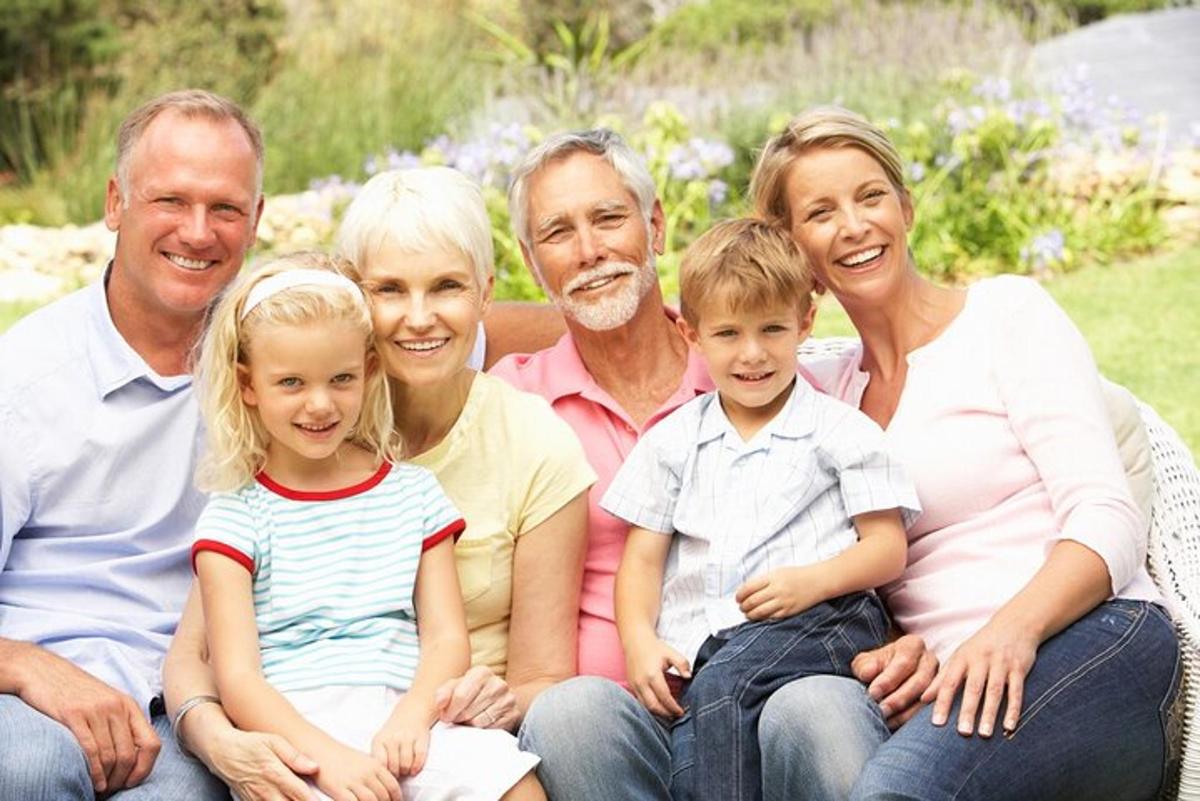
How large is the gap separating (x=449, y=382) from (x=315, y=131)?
23.9 feet

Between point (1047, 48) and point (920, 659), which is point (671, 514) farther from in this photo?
point (1047, 48)

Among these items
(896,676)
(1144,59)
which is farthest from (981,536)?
(1144,59)

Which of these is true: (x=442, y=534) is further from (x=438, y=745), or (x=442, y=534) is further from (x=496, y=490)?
(x=438, y=745)

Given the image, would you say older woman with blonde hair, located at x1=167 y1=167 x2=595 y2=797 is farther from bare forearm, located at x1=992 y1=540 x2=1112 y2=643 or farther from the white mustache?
bare forearm, located at x1=992 y1=540 x2=1112 y2=643

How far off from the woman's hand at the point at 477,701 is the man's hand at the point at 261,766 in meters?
0.27

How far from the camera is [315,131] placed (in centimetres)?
1020

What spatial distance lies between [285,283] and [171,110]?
67 cm

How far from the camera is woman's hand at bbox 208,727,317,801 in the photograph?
8.91 feet

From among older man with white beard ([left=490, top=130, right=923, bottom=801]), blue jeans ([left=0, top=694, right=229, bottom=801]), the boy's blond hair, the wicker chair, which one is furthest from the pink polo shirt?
the wicker chair

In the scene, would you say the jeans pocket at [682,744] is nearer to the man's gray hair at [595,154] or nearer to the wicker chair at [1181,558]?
the wicker chair at [1181,558]

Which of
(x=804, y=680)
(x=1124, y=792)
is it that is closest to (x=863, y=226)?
(x=804, y=680)

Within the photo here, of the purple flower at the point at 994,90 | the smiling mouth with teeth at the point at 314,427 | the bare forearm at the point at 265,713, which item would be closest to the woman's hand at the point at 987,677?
the bare forearm at the point at 265,713

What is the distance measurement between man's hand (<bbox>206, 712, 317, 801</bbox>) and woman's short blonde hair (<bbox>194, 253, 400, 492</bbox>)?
49 centimetres

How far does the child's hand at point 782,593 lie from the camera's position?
2990 mm
